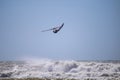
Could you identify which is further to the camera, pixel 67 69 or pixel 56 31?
pixel 67 69

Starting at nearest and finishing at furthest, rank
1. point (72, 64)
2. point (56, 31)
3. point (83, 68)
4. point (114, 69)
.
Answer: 1. point (56, 31)
2. point (114, 69)
3. point (83, 68)
4. point (72, 64)

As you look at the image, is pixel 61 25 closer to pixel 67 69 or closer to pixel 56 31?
pixel 56 31

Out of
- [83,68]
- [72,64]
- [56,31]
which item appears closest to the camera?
[56,31]

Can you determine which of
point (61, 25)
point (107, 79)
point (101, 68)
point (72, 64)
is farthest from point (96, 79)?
point (72, 64)

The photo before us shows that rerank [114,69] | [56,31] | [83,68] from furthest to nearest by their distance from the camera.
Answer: [83,68] → [114,69] → [56,31]

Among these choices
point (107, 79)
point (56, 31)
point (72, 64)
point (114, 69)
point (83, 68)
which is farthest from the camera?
point (72, 64)

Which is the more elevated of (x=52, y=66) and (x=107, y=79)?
(x=52, y=66)

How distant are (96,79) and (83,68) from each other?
23.7 metres

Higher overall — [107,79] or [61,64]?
[61,64]

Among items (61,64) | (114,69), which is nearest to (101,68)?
(114,69)

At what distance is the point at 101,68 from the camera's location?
63812 millimetres

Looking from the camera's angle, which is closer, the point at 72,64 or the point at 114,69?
the point at 114,69

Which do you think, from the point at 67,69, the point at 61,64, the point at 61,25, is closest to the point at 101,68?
the point at 67,69

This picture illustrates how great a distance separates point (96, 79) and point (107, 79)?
190cm
